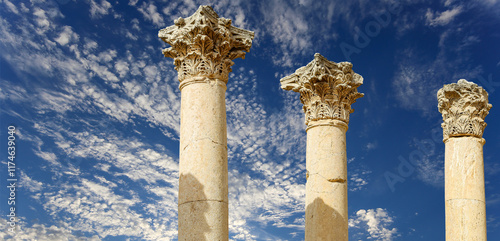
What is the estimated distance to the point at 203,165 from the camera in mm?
16625

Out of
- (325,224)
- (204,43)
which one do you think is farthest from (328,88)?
(204,43)

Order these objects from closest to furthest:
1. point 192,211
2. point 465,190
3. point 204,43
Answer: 1. point 192,211
2. point 204,43
3. point 465,190

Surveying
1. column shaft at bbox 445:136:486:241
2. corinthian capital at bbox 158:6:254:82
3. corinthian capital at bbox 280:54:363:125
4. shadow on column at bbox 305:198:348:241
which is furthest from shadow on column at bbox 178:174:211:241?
column shaft at bbox 445:136:486:241

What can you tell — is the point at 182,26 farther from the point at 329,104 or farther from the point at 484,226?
the point at 484,226

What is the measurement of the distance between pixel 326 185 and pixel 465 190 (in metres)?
8.34

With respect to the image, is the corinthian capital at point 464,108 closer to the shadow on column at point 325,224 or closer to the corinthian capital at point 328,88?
the corinthian capital at point 328,88

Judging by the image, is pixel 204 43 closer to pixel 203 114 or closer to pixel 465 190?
pixel 203 114

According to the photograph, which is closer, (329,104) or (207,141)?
(207,141)

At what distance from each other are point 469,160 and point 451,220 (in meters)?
3.26

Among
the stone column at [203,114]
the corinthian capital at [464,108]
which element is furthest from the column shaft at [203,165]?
the corinthian capital at [464,108]

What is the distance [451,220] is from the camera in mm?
26078

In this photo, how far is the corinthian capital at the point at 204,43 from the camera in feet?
59.5

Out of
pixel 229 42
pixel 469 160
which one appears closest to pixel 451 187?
pixel 469 160

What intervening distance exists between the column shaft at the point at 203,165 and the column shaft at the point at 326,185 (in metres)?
7.03
